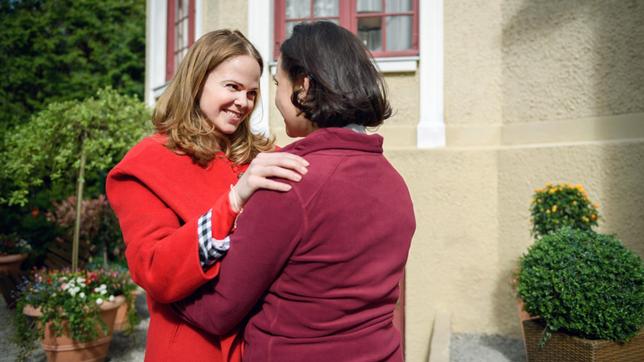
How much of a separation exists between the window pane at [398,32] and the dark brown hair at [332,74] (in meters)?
4.36

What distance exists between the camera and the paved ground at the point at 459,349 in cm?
436

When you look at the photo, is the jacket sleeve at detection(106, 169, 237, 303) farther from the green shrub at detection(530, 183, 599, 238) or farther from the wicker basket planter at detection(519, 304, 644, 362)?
the green shrub at detection(530, 183, 599, 238)

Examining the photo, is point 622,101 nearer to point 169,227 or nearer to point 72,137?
point 169,227

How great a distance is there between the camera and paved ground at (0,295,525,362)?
436cm

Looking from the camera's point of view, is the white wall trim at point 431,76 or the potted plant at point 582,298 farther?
the white wall trim at point 431,76

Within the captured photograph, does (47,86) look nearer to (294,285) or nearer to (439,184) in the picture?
(439,184)

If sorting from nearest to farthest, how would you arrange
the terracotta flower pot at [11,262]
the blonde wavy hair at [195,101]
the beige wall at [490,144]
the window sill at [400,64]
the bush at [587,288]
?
the blonde wavy hair at [195,101]
the bush at [587,288]
the beige wall at [490,144]
the window sill at [400,64]
the terracotta flower pot at [11,262]

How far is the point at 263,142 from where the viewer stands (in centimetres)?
196

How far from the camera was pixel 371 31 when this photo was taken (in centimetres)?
561

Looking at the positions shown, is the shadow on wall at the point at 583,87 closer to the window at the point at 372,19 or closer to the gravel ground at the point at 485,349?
the gravel ground at the point at 485,349

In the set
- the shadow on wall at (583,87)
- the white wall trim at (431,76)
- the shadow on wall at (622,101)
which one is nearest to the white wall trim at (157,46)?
the white wall trim at (431,76)

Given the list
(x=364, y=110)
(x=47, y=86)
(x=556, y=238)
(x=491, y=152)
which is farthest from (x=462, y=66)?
(x=47, y=86)

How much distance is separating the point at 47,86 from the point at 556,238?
13637mm

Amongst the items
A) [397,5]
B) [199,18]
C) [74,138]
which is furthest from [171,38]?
[397,5]
